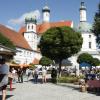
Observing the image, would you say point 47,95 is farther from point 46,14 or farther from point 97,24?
point 46,14

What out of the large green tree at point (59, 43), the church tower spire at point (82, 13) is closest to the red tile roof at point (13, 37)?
the church tower spire at point (82, 13)

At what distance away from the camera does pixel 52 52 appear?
3938 cm

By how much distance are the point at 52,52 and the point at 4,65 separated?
24723mm

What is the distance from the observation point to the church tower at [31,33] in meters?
118

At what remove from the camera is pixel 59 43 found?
39.4 meters

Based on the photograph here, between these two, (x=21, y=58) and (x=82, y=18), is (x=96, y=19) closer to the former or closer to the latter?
(x=21, y=58)

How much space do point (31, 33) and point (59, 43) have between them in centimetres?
8217

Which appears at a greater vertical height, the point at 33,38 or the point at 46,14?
the point at 46,14

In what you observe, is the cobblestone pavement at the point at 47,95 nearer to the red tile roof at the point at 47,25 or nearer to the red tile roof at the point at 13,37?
the red tile roof at the point at 13,37

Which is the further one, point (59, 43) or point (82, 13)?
point (82, 13)

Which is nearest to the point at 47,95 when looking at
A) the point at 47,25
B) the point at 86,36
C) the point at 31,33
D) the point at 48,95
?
the point at 48,95

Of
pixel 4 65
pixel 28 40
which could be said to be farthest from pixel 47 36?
pixel 28 40

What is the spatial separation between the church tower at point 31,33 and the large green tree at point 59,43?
76803mm

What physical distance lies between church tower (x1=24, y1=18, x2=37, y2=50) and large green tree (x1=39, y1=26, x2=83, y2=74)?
252ft
